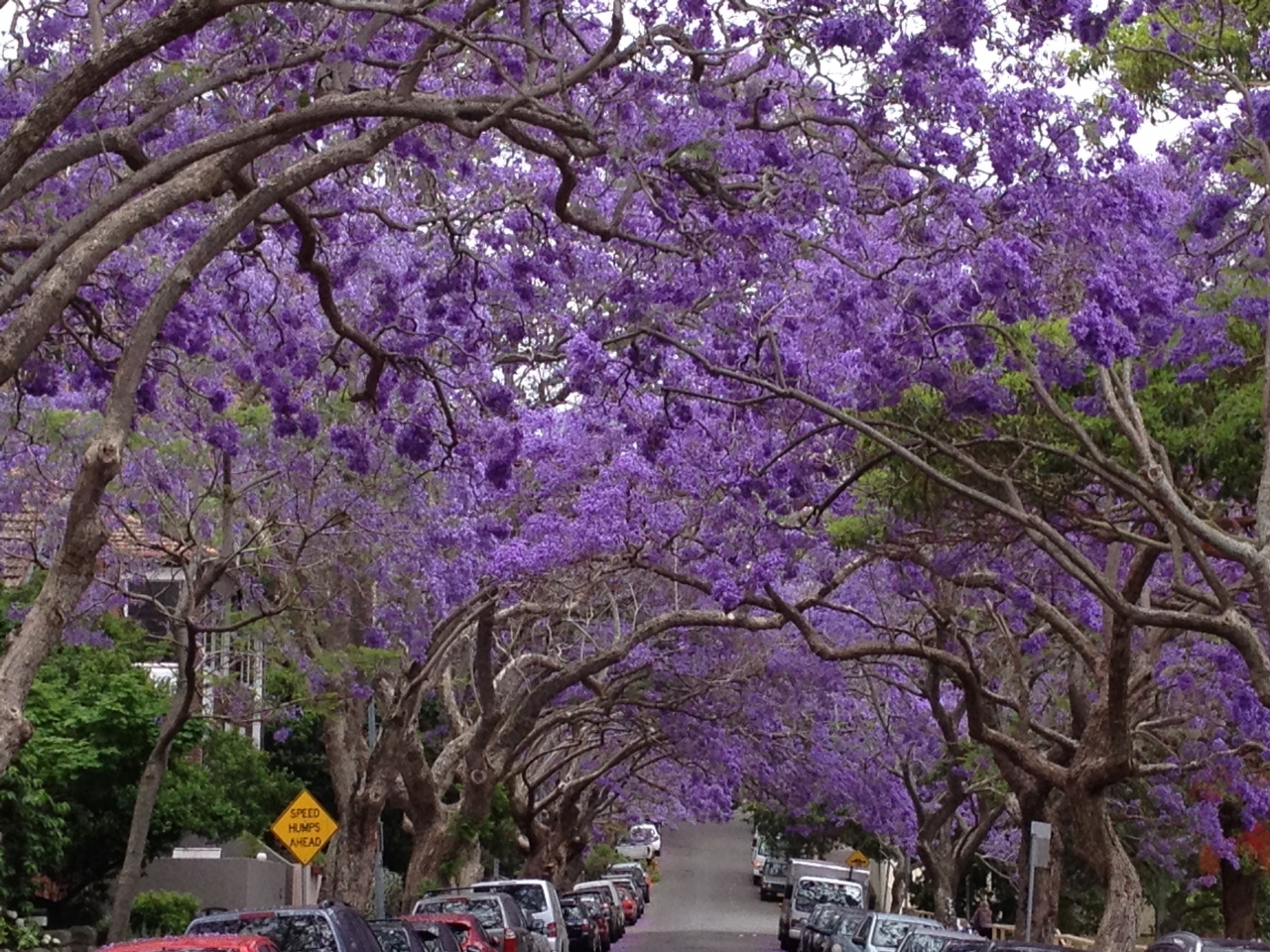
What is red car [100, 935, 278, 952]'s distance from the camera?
12172mm

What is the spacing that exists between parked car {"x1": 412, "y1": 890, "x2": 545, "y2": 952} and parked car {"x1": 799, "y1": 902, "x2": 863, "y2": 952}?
7831 mm

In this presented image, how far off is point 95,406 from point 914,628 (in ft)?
33.3

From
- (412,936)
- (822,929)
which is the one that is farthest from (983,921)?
(412,936)

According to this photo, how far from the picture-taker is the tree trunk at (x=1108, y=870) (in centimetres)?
2022

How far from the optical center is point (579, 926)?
34.4 metres

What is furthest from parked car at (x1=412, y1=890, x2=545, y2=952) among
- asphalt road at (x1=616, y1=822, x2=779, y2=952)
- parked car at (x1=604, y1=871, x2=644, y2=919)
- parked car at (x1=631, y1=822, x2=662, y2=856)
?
parked car at (x1=631, y1=822, x2=662, y2=856)

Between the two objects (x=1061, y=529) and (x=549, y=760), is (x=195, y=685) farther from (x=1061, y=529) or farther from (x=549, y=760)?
(x=549, y=760)

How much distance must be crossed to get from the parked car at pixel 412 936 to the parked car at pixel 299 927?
1134mm

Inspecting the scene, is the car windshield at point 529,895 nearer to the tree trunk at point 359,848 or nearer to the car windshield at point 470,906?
the tree trunk at point 359,848

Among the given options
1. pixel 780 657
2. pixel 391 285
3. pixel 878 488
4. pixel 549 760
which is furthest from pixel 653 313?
pixel 549 760

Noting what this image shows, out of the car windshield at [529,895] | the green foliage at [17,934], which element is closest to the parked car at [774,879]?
the car windshield at [529,895]

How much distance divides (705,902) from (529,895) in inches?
1991

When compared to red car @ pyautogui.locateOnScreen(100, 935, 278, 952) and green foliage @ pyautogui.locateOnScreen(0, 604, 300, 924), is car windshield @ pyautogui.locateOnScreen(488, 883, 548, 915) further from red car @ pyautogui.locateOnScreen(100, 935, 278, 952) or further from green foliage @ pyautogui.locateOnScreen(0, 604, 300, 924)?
red car @ pyautogui.locateOnScreen(100, 935, 278, 952)

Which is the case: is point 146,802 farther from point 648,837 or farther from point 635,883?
point 648,837
